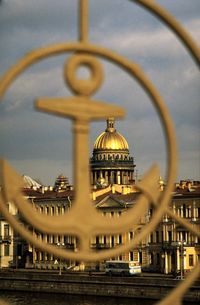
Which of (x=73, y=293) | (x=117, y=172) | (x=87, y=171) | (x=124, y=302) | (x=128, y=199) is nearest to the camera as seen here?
(x=87, y=171)

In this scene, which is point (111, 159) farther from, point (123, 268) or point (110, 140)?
A: point (123, 268)

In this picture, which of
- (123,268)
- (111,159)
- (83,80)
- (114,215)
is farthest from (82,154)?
(111,159)

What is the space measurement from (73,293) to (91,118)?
27419 mm

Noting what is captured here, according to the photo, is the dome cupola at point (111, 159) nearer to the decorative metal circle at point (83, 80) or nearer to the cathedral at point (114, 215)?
the cathedral at point (114, 215)

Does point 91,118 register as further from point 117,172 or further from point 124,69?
point 117,172

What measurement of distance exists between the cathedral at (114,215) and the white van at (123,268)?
1.39ft

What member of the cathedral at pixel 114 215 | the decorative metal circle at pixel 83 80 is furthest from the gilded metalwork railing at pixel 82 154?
the cathedral at pixel 114 215

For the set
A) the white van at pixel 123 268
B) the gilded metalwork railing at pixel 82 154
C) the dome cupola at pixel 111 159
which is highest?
the dome cupola at pixel 111 159

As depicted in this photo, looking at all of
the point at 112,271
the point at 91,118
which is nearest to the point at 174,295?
the point at 91,118

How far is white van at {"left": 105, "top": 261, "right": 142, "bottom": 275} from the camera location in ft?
136

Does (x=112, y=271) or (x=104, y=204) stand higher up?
(x=104, y=204)

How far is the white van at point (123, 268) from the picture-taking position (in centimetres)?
4134

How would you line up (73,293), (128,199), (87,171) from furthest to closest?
(128,199) → (73,293) → (87,171)

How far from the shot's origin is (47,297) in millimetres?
37000
